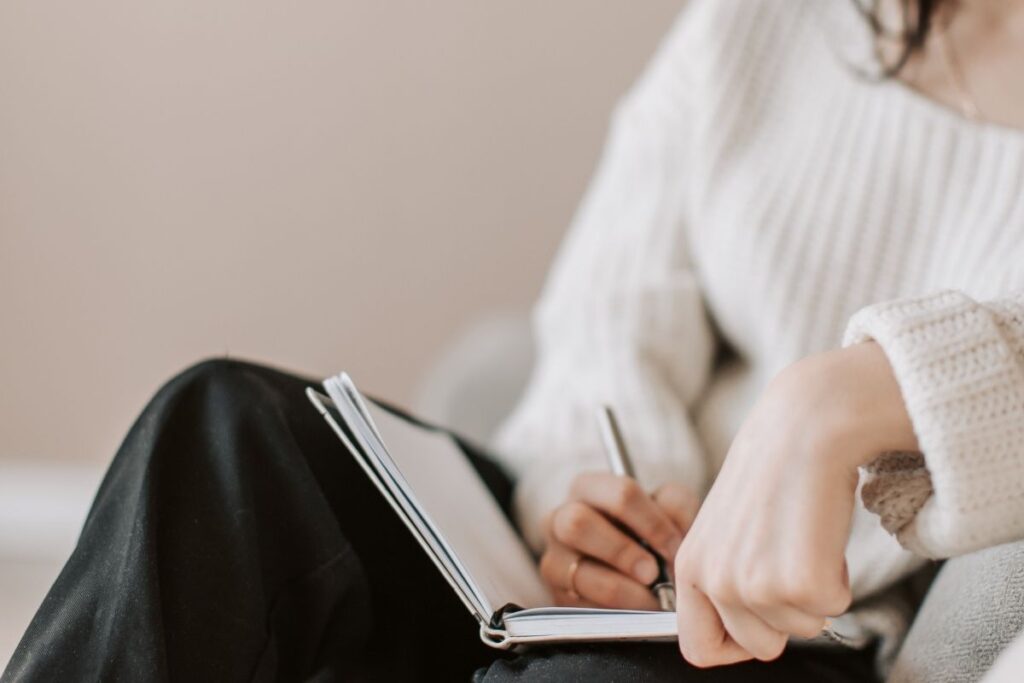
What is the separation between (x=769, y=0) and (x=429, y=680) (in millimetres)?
575

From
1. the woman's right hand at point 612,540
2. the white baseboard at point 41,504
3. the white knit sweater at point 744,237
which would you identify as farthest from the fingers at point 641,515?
the white baseboard at point 41,504

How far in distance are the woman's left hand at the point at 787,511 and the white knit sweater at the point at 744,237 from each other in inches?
9.0

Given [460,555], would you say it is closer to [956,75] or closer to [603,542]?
[603,542]

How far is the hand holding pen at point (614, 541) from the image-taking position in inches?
24.2

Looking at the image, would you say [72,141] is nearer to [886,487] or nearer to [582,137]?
[582,137]

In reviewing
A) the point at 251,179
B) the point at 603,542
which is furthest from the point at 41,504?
the point at 603,542

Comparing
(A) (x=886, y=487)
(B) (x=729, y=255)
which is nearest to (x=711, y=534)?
(A) (x=886, y=487)

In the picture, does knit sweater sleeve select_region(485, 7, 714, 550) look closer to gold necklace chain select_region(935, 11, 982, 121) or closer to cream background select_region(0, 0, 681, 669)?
gold necklace chain select_region(935, 11, 982, 121)

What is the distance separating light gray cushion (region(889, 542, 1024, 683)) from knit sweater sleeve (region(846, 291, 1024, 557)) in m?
0.06

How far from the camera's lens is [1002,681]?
0.38 meters

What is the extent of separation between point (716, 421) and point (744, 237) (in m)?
0.15

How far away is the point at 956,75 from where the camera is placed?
76 cm

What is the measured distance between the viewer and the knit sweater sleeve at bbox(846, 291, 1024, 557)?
0.45 metres

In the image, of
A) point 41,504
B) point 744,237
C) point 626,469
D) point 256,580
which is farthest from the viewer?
point 41,504
